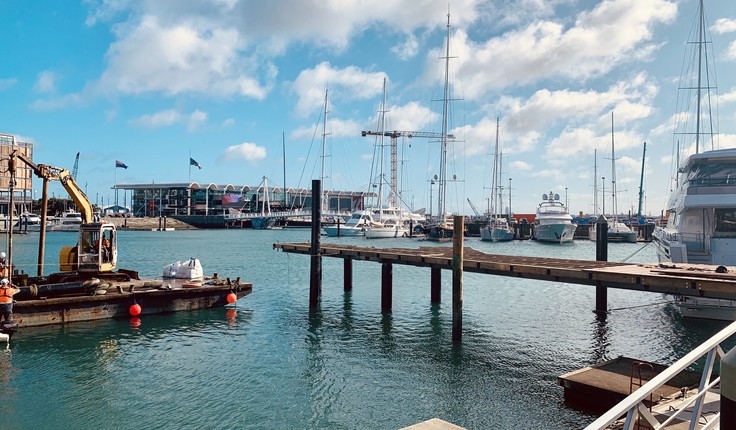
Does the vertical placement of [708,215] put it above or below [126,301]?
above

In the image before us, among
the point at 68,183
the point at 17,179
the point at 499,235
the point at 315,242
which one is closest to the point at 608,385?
the point at 315,242

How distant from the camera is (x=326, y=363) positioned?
18.6 metres

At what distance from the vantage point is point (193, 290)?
26781 millimetres

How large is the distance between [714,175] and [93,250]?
3048 centimetres

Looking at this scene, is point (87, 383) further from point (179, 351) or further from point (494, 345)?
point (494, 345)

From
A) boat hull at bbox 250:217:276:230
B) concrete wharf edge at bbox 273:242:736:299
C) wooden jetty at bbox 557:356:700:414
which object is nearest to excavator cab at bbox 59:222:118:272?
concrete wharf edge at bbox 273:242:736:299

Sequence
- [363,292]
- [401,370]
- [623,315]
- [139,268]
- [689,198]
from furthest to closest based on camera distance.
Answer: [139,268] < [363,292] < [623,315] < [689,198] < [401,370]

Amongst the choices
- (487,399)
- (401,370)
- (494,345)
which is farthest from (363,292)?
(487,399)

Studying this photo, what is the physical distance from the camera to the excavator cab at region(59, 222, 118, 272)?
25375 millimetres

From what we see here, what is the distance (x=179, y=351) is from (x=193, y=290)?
713 centimetres

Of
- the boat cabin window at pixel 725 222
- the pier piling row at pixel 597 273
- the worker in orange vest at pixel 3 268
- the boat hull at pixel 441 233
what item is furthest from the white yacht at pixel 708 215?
the boat hull at pixel 441 233

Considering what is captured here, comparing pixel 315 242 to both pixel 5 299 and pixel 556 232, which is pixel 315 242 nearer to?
pixel 5 299

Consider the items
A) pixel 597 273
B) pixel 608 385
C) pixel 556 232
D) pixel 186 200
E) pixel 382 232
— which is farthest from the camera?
pixel 186 200

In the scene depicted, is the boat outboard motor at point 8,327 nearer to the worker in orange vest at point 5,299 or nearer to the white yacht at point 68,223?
the worker in orange vest at point 5,299
